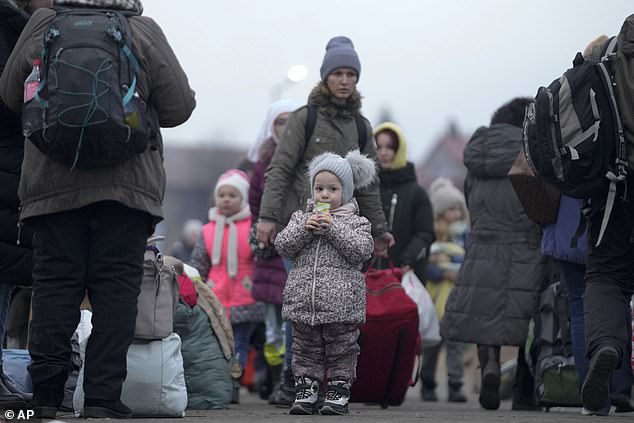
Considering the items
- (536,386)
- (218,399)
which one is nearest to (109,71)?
(218,399)

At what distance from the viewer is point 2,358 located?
834 cm

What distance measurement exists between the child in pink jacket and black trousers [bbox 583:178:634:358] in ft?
14.6

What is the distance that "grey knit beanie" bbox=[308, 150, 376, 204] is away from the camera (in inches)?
340

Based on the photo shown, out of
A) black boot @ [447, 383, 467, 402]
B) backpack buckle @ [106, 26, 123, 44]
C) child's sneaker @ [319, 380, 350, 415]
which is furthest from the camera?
black boot @ [447, 383, 467, 402]

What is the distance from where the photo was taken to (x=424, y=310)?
12.1m

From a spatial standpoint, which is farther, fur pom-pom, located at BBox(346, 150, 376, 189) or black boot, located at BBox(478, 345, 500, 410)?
black boot, located at BBox(478, 345, 500, 410)

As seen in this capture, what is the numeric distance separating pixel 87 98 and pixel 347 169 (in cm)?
221

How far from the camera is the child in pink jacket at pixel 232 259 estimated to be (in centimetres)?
1206

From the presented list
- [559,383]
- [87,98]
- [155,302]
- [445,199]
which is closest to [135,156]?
[87,98]

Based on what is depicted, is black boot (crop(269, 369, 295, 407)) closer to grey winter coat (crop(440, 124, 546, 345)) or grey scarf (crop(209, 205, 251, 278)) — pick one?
grey winter coat (crop(440, 124, 546, 345))

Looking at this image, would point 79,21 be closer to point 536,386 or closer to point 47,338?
point 47,338

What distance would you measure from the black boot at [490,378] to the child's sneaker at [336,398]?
103 inches

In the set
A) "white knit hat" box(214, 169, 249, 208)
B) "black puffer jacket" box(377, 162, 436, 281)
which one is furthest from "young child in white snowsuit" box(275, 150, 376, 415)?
"white knit hat" box(214, 169, 249, 208)

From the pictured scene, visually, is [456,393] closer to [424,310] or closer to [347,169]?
[424,310]
